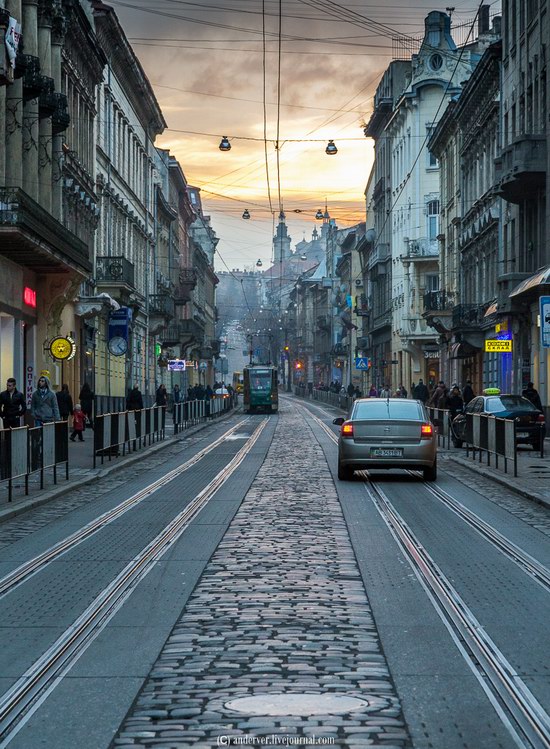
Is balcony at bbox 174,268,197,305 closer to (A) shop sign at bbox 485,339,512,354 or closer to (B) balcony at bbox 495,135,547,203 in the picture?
(A) shop sign at bbox 485,339,512,354

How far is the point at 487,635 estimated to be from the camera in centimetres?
822

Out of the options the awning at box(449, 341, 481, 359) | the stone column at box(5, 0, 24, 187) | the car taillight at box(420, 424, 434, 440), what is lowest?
the car taillight at box(420, 424, 434, 440)

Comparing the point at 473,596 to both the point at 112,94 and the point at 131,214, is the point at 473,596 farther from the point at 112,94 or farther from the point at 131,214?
the point at 131,214

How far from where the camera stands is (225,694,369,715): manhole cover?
6141 millimetres

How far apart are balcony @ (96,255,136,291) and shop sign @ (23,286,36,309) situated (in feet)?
40.5

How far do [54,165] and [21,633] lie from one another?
100 ft

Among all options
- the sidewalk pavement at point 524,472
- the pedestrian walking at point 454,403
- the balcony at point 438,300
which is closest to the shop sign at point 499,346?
the pedestrian walking at point 454,403

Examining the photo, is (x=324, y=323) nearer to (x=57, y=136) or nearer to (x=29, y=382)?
(x=57, y=136)

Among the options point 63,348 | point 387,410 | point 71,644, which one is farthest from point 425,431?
point 71,644

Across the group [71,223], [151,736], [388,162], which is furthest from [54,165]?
[388,162]

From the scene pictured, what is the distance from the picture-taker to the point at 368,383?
10194 cm

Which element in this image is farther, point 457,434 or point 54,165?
point 54,165

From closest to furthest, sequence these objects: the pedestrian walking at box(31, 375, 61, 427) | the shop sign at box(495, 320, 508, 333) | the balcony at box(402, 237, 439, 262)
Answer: the pedestrian walking at box(31, 375, 61, 427) < the shop sign at box(495, 320, 508, 333) < the balcony at box(402, 237, 439, 262)

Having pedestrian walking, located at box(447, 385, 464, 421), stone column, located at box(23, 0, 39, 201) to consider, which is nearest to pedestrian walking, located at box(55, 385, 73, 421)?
stone column, located at box(23, 0, 39, 201)
